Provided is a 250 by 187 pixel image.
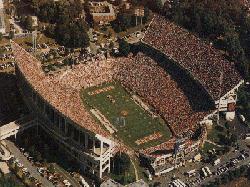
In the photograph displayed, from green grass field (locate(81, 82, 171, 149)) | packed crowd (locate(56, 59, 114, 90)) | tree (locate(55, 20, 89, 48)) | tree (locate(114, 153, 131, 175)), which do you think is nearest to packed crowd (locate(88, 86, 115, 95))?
green grass field (locate(81, 82, 171, 149))

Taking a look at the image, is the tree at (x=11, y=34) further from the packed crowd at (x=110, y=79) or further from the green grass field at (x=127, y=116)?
the green grass field at (x=127, y=116)

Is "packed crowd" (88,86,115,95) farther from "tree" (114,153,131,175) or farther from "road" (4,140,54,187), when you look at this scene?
"tree" (114,153,131,175)

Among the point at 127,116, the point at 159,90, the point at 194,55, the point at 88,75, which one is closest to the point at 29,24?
the point at 88,75

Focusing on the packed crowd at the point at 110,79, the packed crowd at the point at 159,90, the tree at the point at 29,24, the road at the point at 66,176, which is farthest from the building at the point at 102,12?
the road at the point at 66,176

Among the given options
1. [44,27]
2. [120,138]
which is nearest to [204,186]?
[120,138]

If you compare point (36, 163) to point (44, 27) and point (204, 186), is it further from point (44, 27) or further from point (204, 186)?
point (44, 27)

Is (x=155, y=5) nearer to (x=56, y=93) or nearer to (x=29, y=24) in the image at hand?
(x=29, y=24)
